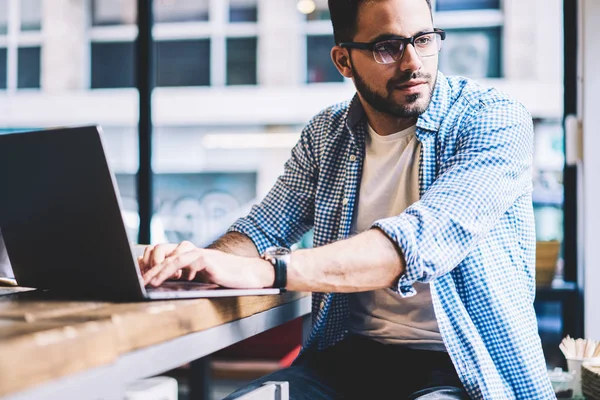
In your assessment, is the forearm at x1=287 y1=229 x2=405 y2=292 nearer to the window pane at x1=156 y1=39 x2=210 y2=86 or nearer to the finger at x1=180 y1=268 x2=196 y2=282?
the finger at x1=180 y1=268 x2=196 y2=282

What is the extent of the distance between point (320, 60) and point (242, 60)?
1.70 feet

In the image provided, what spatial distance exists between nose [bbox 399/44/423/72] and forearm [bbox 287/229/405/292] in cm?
49

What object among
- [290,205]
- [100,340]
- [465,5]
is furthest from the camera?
[465,5]

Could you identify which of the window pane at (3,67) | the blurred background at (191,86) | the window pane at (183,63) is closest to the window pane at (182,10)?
the blurred background at (191,86)

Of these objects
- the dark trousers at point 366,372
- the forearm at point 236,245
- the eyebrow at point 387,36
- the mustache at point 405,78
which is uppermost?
the eyebrow at point 387,36

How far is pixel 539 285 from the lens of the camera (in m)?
2.74

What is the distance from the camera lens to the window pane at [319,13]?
3.46m

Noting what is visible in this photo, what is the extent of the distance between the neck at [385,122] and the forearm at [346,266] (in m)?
0.54

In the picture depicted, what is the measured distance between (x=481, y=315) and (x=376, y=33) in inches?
24.8

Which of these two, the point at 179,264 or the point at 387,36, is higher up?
the point at 387,36

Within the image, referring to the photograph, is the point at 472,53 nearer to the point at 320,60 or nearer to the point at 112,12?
the point at 320,60

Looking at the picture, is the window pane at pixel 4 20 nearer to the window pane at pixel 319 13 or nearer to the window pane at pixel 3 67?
the window pane at pixel 3 67

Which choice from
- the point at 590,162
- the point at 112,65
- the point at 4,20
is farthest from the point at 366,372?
the point at 4,20

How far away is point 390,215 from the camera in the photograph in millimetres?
1507
